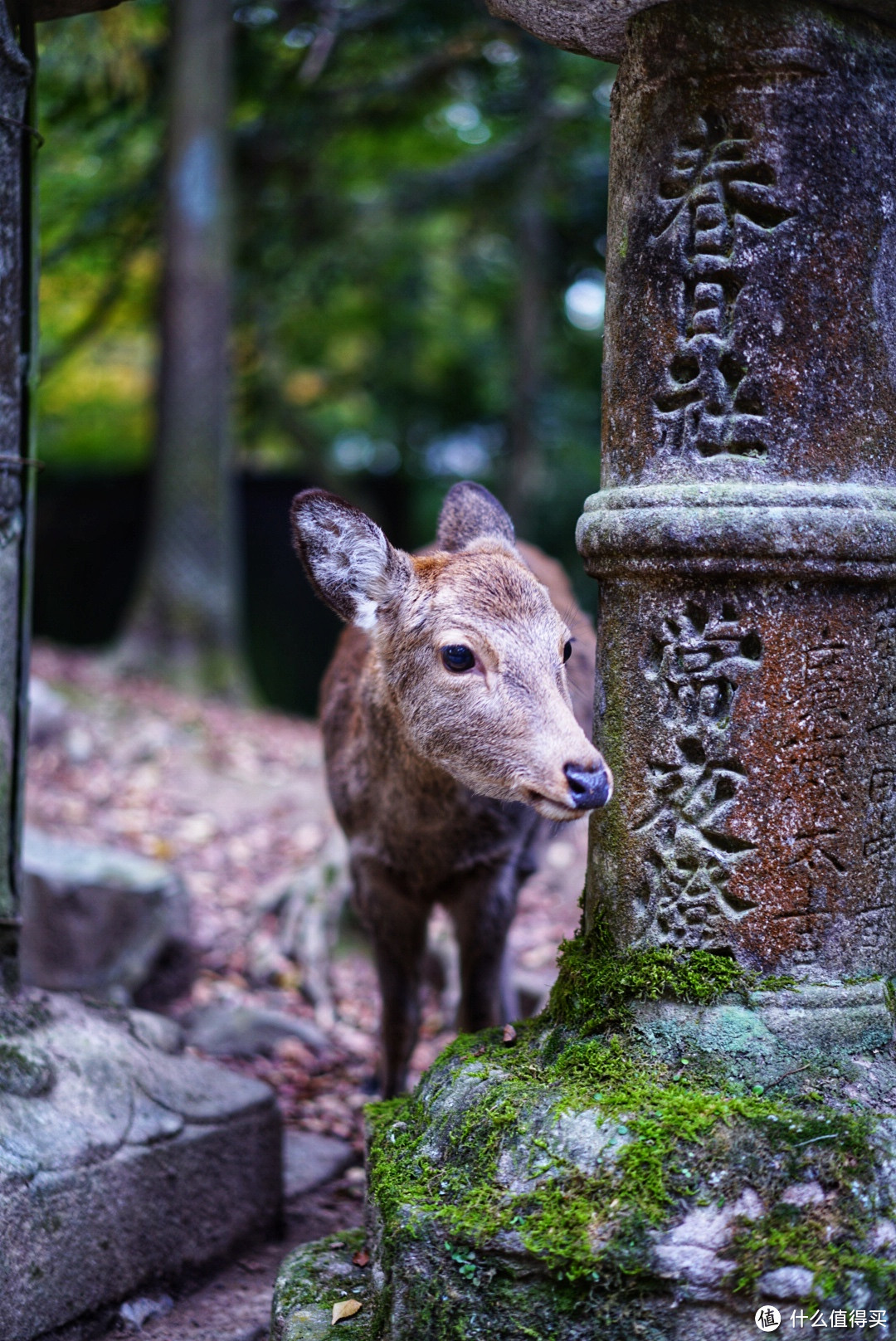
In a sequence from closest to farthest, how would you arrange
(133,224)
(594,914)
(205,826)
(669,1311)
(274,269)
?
1. (669,1311)
2. (594,914)
3. (205,826)
4. (133,224)
5. (274,269)

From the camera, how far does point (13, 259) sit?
3.63m

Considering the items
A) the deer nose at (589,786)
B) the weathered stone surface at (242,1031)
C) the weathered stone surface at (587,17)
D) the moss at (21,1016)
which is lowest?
the weathered stone surface at (242,1031)

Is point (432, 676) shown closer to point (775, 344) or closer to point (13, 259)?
point (775, 344)

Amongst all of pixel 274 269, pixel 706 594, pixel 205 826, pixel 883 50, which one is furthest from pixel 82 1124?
pixel 274 269

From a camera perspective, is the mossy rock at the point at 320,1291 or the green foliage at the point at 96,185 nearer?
the mossy rock at the point at 320,1291

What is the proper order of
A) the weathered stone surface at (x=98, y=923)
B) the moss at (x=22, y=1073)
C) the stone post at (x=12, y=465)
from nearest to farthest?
the moss at (x=22, y=1073) → the stone post at (x=12, y=465) → the weathered stone surface at (x=98, y=923)

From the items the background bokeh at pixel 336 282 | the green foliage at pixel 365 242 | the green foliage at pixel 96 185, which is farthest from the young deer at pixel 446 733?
the background bokeh at pixel 336 282

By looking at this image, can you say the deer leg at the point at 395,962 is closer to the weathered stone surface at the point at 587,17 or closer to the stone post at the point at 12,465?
the stone post at the point at 12,465

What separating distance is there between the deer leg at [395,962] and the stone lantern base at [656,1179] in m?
1.27

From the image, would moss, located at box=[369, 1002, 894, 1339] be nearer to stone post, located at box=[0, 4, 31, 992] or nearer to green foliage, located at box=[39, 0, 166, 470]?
stone post, located at box=[0, 4, 31, 992]

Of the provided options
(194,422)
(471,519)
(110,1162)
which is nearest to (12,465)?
(471,519)

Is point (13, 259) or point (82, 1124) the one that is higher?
point (13, 259)

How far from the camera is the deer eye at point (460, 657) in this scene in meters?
3.31

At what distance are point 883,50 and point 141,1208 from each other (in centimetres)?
350
